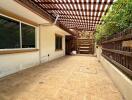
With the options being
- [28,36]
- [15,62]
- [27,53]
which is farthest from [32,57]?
[15,62]

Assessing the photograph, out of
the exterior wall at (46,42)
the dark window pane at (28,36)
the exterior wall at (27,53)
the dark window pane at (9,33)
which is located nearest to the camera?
the exterior wall at (27,53)

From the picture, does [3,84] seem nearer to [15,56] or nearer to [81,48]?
[15,56]

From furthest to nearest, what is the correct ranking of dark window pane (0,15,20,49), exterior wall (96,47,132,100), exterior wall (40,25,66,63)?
exterior wall (40,25,66,63)
dark window pane (0,15,20,49)
exterior wall (96,47,132,100)

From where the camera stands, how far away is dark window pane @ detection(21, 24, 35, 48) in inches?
202

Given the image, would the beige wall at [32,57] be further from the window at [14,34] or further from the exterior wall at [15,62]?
the window at [14,34]

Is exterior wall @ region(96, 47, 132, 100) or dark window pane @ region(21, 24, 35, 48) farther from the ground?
dark window pane @ region(21, 24, 35, 48)

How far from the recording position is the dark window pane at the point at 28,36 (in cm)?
512

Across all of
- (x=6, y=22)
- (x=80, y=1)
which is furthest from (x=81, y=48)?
(x=6, y=22)

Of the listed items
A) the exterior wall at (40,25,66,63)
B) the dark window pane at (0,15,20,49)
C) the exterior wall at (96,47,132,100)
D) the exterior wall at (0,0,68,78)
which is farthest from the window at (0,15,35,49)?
the exterior wall at (96,47,132,100)

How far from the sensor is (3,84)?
3.29 metres

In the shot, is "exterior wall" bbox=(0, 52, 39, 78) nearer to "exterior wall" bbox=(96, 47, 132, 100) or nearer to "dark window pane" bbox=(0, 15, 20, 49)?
"dark window pane" bbox=(0, 15, 20, 49)

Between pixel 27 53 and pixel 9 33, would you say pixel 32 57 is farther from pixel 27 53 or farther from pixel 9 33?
pixel 9 33

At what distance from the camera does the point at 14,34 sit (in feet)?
15.0

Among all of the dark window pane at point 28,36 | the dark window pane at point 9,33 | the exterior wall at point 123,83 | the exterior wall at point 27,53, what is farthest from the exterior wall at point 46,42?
the exterior wall at point 123,83
